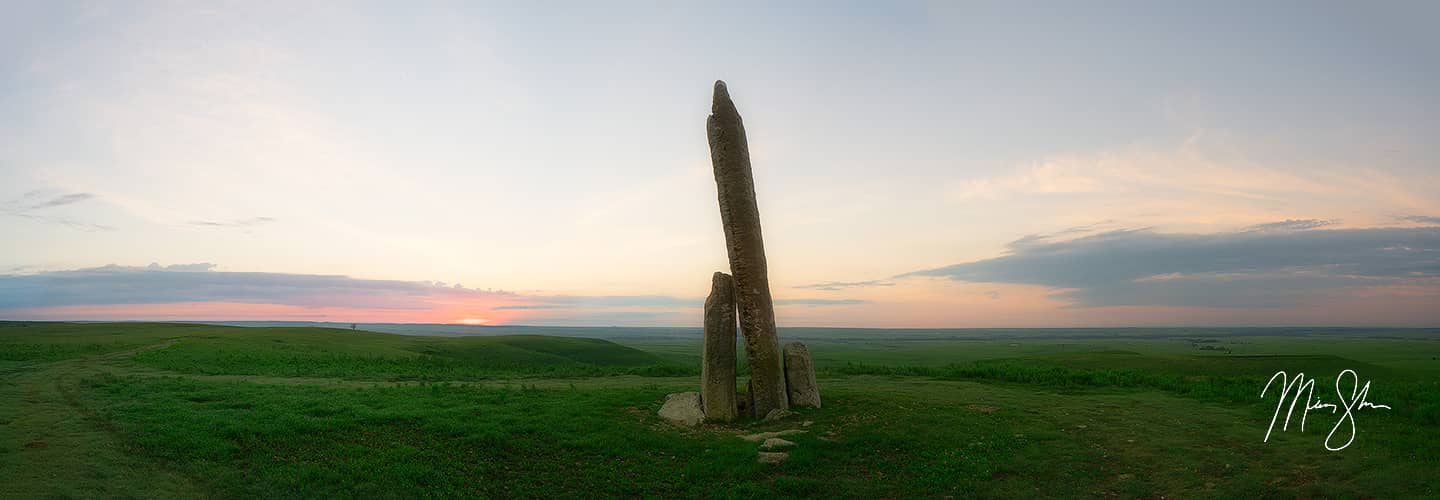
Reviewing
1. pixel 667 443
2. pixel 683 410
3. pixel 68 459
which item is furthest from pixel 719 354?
pixel 68 459

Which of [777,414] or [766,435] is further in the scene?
[777,414]

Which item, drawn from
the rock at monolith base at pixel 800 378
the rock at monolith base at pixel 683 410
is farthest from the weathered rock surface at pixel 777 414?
the rock at monolith base at pixel 683 410

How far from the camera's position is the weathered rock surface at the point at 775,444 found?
1581 cm

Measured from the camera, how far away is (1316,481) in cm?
1199

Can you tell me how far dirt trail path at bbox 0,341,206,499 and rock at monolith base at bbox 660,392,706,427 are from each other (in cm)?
1013

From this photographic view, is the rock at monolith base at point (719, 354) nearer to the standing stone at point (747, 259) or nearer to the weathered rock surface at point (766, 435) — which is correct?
the standing stone at point (747, 259)

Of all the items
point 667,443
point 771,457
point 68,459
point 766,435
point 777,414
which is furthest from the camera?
point 777,414

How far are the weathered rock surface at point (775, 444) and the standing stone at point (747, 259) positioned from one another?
339 cm

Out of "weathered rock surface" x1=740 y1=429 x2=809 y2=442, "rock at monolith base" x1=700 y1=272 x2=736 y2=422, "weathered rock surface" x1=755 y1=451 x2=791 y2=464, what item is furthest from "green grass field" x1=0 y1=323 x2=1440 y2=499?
"rock at monolith base" x1=700 y1=272 x2=736 y2=422

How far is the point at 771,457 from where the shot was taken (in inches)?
597

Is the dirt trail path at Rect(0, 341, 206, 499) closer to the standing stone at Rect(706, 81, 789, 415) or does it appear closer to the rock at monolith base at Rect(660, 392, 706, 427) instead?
the rock at monolith base at Rect(660, 392, 706, 427)

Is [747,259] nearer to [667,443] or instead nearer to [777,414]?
[777,414]

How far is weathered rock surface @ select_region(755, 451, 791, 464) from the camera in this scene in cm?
1491

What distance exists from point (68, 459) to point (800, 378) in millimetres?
16442
